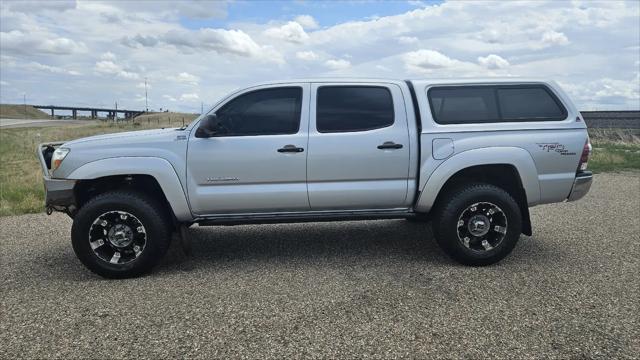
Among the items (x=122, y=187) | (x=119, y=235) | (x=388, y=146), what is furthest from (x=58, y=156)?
(x=388, y=146)

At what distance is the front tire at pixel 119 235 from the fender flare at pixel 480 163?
260 cm

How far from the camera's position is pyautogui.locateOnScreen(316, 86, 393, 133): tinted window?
4.80 meters

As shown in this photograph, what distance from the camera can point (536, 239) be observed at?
5.95m

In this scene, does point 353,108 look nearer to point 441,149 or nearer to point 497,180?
point 441,149

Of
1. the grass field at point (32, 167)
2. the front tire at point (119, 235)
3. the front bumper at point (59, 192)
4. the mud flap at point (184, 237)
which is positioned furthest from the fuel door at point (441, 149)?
the grass field at point (32, 167)

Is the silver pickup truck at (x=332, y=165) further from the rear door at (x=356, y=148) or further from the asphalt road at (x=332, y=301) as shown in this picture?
the asphalt road at (x=332, y=301)

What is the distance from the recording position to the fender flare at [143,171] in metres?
4.57

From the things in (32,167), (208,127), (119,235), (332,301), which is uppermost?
(208,127)

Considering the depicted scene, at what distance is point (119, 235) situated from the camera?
15.2 feet

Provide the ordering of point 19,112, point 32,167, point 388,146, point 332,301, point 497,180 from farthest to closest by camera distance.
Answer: point 19,112 < point 32,167 < point 497,180 < point 388,146 < point 332,301

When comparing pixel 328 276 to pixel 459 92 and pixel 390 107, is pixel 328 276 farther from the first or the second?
pixel 459 92

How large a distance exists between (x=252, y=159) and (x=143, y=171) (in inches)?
40.2

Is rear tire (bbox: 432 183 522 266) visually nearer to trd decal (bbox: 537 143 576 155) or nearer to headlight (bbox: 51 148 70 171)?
trd decal (bbox: 537 143 576 155)

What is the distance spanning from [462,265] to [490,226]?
18.7 inches
